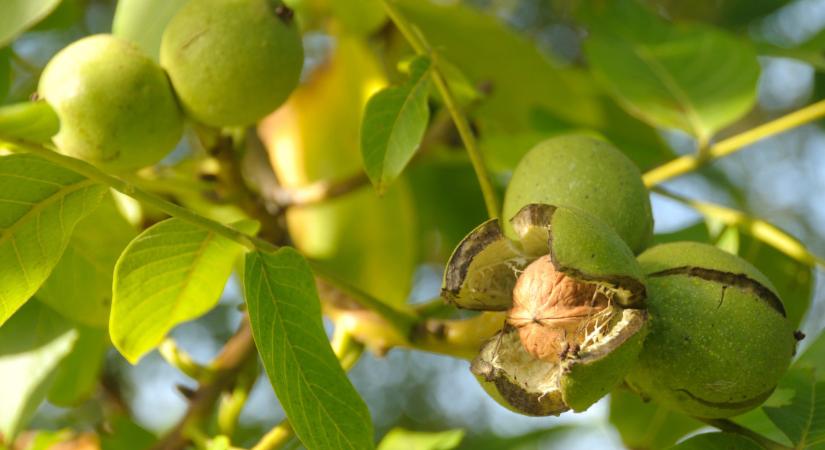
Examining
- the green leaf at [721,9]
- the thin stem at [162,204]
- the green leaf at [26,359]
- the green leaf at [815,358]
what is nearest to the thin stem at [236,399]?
the green leaf at [26,359]

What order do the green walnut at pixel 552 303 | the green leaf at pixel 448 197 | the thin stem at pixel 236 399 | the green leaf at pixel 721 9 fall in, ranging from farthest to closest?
the green leaf at pixel 721 9, the green leaf at pixel 448 197, the thin stem at pixel 236 399, the green walnut at pixel 552 303

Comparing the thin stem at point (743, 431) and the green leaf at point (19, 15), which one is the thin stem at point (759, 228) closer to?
the thin stem at point (743, 431)

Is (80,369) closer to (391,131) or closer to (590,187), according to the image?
(391,131)

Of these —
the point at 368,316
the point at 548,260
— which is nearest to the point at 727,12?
the point at 368,316

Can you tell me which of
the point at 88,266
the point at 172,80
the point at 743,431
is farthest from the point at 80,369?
the point at 743,431

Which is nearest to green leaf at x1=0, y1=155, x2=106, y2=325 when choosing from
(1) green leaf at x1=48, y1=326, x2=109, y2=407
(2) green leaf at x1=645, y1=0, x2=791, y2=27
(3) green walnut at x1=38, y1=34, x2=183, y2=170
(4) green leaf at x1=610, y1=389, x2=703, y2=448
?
(3) green walnut at x1=38, y1=34, x2=183, y2=170

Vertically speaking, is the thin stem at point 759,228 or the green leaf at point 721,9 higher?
the thin stem at point 759,228

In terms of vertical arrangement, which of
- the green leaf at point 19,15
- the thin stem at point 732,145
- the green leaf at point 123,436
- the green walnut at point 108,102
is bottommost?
the green leaf at point 123,436
